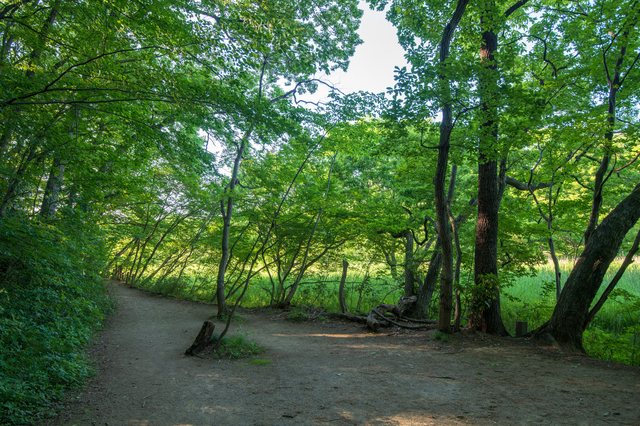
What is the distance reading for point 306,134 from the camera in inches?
282

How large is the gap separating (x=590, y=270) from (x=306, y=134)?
577cm

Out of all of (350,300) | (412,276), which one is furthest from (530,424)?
(350,300)

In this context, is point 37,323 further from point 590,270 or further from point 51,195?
point 590,270

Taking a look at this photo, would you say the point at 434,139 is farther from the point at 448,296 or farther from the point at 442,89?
the point at 448,296

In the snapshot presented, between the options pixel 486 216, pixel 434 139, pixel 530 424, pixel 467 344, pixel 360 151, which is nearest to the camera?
pixel 530 424

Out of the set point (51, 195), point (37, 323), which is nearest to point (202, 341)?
point (37, 323)

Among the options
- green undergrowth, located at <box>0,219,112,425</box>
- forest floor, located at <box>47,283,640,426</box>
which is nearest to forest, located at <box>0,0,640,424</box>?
green undergrowth, located at <box>0,219,112,425</box>

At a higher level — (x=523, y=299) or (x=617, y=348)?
(x=523, y=299)

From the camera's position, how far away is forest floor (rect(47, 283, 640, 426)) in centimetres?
288

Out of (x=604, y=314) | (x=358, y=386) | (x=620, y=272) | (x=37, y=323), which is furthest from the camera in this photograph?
(x=604, y=314)

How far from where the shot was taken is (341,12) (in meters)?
7.29

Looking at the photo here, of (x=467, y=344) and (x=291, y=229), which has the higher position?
(x=291, y=229)

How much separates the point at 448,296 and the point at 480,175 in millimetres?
2608

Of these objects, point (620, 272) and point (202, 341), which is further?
point (202, 341)
